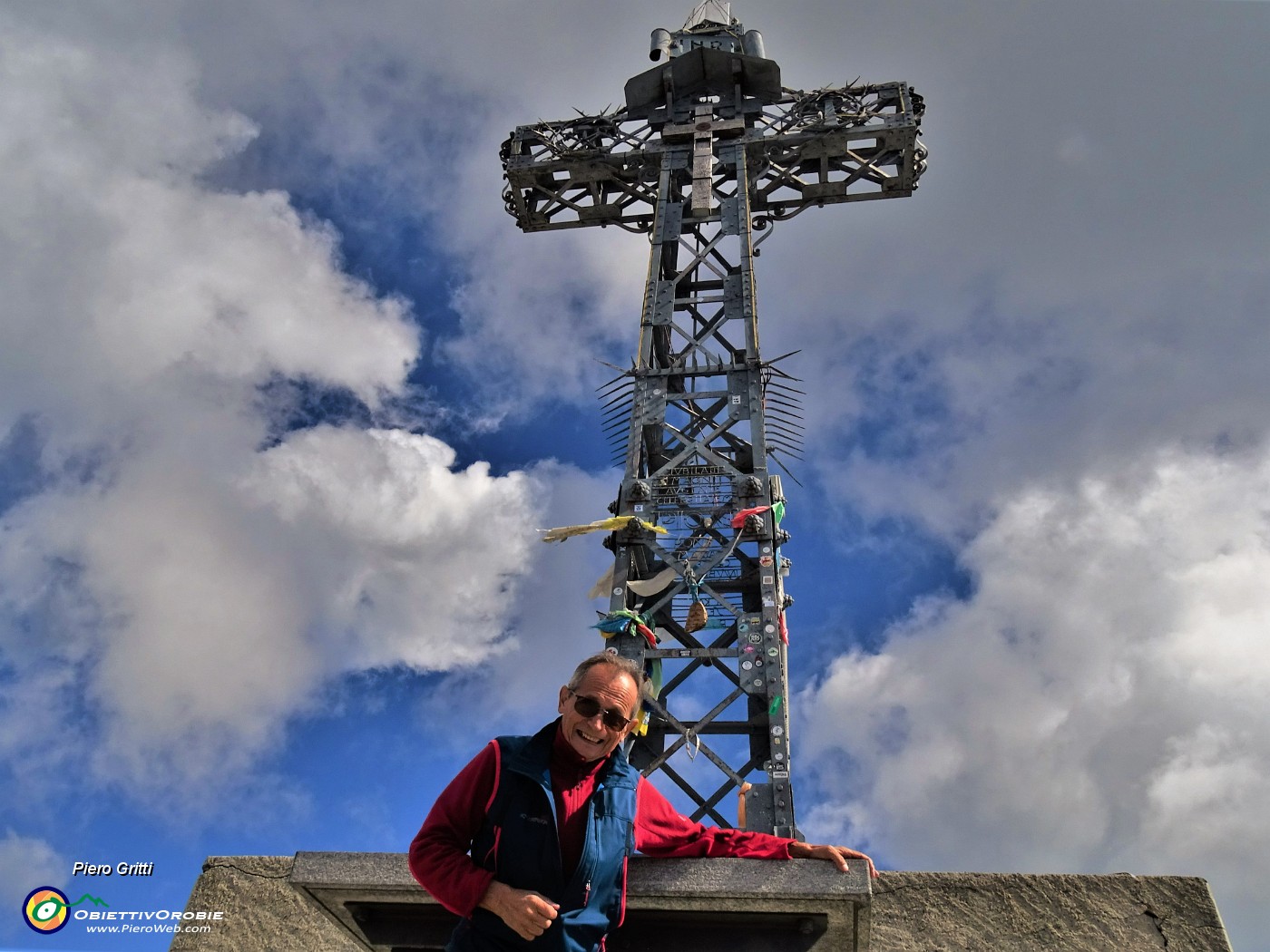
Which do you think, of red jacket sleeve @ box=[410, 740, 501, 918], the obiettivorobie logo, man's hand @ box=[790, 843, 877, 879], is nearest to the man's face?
red jacket sleeve @ box=[410, 740, 501, 918]

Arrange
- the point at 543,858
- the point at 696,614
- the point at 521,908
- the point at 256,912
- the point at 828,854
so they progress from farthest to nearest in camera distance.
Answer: the point at 696,614
the point at 256,912
the point at 828,854
the point at 543,858
the point at 521,908

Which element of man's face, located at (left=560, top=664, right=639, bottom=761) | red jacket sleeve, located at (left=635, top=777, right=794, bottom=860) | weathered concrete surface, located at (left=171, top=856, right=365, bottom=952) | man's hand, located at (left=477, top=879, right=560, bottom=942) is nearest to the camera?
man's hand, located at (left=477, top=879, right=560, bottom=942)

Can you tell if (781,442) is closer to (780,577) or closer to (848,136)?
(780,577)

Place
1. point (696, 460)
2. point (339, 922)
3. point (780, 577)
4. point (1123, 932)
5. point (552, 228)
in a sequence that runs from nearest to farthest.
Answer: point (339, 922) → point (1123, 932) → point (780, 577) → point (696, 460) → point (552, 228)

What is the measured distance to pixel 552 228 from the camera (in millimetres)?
17625

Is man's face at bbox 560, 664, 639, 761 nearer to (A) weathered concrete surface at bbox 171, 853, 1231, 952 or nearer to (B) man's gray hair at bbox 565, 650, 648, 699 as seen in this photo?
(B) man's gray hair at bbox 565, 650, 648, 699

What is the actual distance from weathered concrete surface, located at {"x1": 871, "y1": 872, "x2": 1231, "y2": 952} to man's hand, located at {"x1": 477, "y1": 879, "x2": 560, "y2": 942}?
3237 mm

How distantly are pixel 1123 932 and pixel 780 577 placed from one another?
6.60 m

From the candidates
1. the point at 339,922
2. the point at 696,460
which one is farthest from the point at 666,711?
the point at 339,922

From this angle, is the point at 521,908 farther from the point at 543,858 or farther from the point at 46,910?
the point at 46,910

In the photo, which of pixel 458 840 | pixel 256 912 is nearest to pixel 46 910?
pixel 256 912

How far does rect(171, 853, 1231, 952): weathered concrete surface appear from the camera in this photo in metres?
5.39

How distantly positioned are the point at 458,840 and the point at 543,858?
37 cm

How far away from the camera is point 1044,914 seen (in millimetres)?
5508
